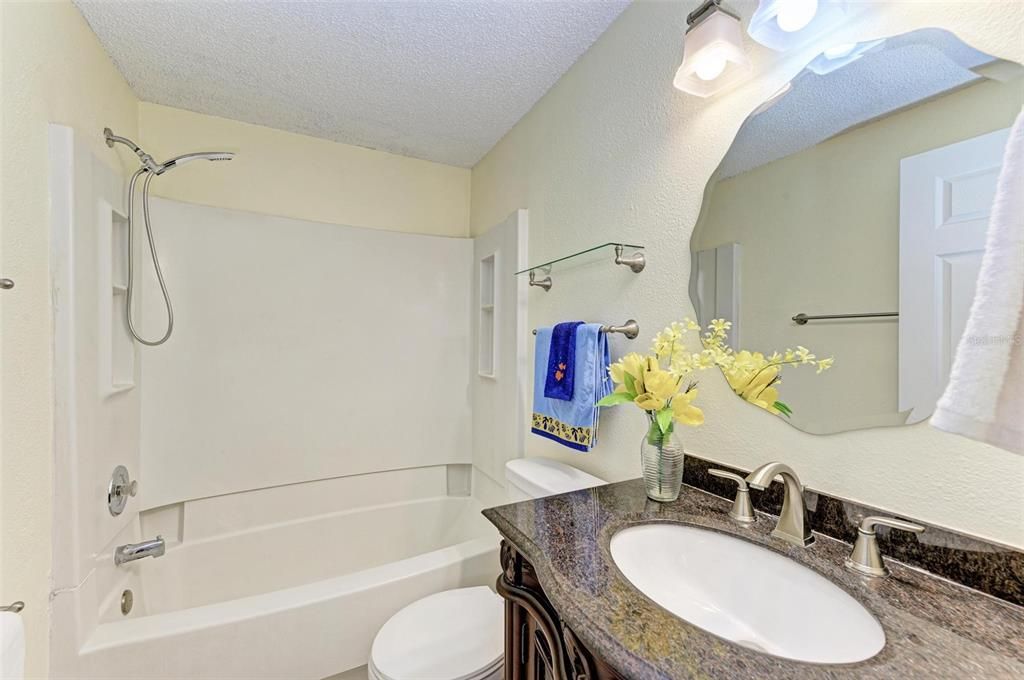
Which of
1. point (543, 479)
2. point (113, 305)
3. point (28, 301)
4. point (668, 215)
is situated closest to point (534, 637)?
point (543, 479)

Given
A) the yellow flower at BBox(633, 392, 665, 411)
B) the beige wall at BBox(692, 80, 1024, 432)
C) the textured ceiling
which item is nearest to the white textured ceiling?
the textured ceiling

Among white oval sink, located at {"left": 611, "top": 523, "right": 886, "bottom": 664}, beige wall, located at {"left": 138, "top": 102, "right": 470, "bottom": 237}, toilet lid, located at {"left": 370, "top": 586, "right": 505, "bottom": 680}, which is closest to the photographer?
white oval sink, located at {"left": 611, "top": 523, "right": 886, "bottom": 664}

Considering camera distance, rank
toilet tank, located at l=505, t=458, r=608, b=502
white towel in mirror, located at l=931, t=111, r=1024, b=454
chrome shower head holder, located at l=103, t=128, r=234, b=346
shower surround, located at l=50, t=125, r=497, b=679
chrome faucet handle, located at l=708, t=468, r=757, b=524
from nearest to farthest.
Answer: white towel in mirror, located at l=931, t=111, r=1024, b=454 → chrome faucet handle, located at l=708, t=468, r=757, b=524 → shower surround, located at l=50, t=125, r=497, b=679 → toilet tank, located at l=505, t=458, r=608, b=502 → chrome shower head holder, located at l=103, t=128, r=234, b=346

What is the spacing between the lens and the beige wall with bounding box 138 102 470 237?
6.57 feet

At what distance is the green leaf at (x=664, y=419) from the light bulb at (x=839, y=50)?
2.60ft

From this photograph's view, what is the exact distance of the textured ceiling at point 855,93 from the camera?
694mm

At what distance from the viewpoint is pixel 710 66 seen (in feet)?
3.27

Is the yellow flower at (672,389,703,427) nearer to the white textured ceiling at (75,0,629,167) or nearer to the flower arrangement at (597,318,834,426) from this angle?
the flower arrangement at (597,318,834,426)

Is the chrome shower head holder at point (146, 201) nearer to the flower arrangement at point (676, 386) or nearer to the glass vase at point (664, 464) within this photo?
the flower arrangement at point (676, 386)

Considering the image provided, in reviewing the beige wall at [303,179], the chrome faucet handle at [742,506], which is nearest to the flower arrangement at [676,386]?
the chrome faucet handle at [742,506]

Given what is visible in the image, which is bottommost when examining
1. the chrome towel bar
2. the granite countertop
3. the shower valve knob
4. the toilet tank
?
the shower valve knob

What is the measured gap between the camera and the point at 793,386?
0.89 metres

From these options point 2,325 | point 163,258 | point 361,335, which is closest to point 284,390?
point 361,335

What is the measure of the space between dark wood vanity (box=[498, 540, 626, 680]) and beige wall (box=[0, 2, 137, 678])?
1268 millimetres
